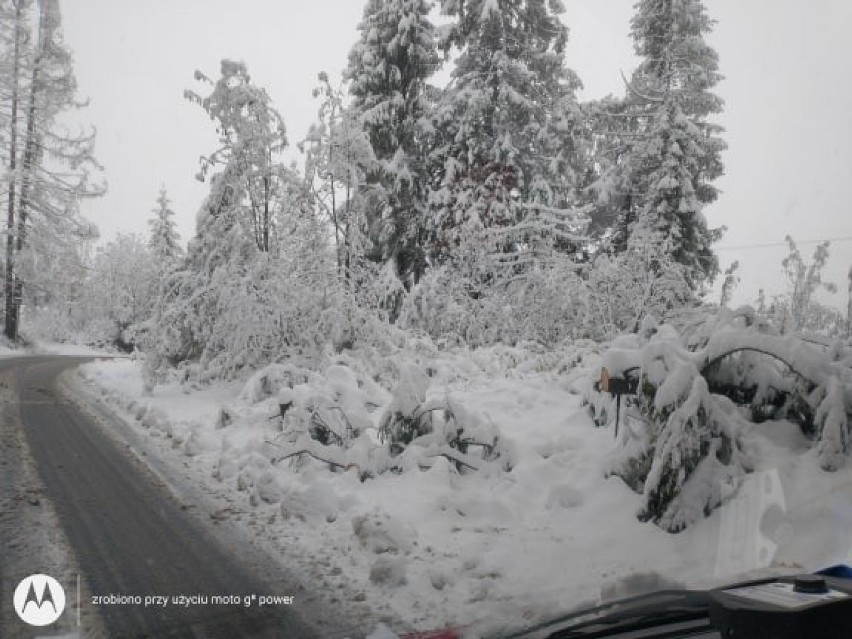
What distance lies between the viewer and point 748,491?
425cm

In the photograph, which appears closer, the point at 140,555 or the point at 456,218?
the point at 140,555

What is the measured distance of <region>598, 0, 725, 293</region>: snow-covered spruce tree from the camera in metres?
17.3

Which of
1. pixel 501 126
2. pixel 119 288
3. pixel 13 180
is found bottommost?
pixel 119 288

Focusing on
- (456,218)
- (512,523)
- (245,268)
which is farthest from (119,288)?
(512,523)

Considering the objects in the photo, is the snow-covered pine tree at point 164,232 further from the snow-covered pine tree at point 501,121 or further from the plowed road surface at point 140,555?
the plowed road surface at point 140,555

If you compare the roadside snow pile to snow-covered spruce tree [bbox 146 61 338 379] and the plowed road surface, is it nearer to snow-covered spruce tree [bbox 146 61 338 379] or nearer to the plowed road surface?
the plowed road surface

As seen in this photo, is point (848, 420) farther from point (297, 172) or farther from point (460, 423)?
point (297, 172)

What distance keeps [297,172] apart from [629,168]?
1163 cm

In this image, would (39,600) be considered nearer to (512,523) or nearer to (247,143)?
(512,523)

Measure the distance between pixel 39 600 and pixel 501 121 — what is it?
17739mm

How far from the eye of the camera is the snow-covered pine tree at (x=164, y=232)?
Answer: 41.0 m

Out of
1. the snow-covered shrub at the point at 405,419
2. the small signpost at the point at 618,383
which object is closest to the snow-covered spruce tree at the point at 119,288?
the snow-covered shrub at the point at 405,419

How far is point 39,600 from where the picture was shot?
11.1 feet

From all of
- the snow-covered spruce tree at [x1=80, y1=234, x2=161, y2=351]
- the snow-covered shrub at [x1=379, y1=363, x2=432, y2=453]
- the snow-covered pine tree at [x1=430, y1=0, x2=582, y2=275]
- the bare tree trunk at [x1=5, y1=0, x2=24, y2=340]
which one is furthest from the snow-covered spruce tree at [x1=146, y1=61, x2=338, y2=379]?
the snow-covered spruce tree at [x1=80, y1=234, x2=161, y2=351]
